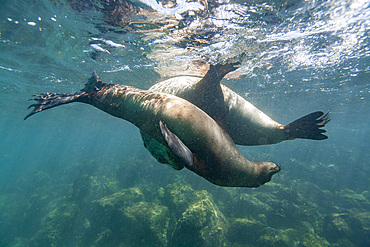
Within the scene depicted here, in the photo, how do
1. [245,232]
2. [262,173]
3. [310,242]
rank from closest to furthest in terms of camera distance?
[262,173] → [310,242] → [245,232]

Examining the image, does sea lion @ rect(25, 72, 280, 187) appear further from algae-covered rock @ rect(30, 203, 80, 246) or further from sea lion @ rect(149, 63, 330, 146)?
algae-covered rock @ rect(30, 203, 80, 246)

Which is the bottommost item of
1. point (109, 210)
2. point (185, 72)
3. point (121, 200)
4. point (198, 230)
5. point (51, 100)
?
point (109, 210)

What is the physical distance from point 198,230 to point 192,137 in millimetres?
7507

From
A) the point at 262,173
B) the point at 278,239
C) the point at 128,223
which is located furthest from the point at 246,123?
the point at 128,223

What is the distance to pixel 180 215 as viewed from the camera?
405 inches

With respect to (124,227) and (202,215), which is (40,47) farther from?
(202,215)

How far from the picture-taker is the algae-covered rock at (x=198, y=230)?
7645 mm

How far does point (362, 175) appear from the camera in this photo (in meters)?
23.6

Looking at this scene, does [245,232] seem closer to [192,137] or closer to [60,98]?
[192,137]

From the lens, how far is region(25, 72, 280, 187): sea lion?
2.09 m

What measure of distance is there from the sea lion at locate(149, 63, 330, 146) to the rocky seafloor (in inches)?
241

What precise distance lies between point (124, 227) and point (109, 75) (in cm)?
1134

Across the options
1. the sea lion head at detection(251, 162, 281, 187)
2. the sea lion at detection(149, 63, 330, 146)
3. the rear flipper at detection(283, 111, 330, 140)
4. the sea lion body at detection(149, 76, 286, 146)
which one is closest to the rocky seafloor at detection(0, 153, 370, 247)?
the sea lion body at detection(149, 76, 286, 146)

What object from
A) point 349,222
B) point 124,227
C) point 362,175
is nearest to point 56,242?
point 124,227
